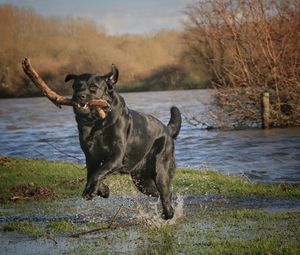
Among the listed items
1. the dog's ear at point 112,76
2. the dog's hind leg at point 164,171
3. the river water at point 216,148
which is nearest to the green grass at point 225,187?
the river water at point 216,148

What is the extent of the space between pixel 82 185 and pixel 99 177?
194 inches

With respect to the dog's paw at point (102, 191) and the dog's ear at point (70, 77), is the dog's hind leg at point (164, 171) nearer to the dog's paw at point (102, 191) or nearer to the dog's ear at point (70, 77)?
the dog's paw at point (102, 191)

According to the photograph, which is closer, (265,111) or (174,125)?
(174,125)

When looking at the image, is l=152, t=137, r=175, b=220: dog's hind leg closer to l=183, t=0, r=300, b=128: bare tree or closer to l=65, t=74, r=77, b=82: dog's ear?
l=65, t=74, r=77, b=82: dog's ear

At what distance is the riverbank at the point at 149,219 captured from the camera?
6.66 m

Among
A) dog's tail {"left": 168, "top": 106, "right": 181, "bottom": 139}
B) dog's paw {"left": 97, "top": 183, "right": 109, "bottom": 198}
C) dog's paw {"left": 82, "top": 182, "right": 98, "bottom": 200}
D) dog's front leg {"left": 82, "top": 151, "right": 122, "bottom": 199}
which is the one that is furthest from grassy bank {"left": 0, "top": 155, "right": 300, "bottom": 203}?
dog's paw {"left": 82, "top": 182, "right": 98, "bottom": 200}

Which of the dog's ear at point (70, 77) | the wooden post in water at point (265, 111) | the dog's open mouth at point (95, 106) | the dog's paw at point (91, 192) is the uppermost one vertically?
the dog's ear at point (70, 77)

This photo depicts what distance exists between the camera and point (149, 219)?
789 cm

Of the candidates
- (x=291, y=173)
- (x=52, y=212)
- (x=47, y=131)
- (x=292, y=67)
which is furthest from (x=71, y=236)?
(x=47, y=131)

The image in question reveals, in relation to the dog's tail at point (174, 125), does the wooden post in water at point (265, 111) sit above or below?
below

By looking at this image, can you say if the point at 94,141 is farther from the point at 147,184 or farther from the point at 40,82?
the point at 147,184

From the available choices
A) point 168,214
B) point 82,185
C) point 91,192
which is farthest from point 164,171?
point 82,185

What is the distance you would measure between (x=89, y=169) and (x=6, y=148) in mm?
16593

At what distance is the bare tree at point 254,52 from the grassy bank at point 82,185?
31.6 ft
